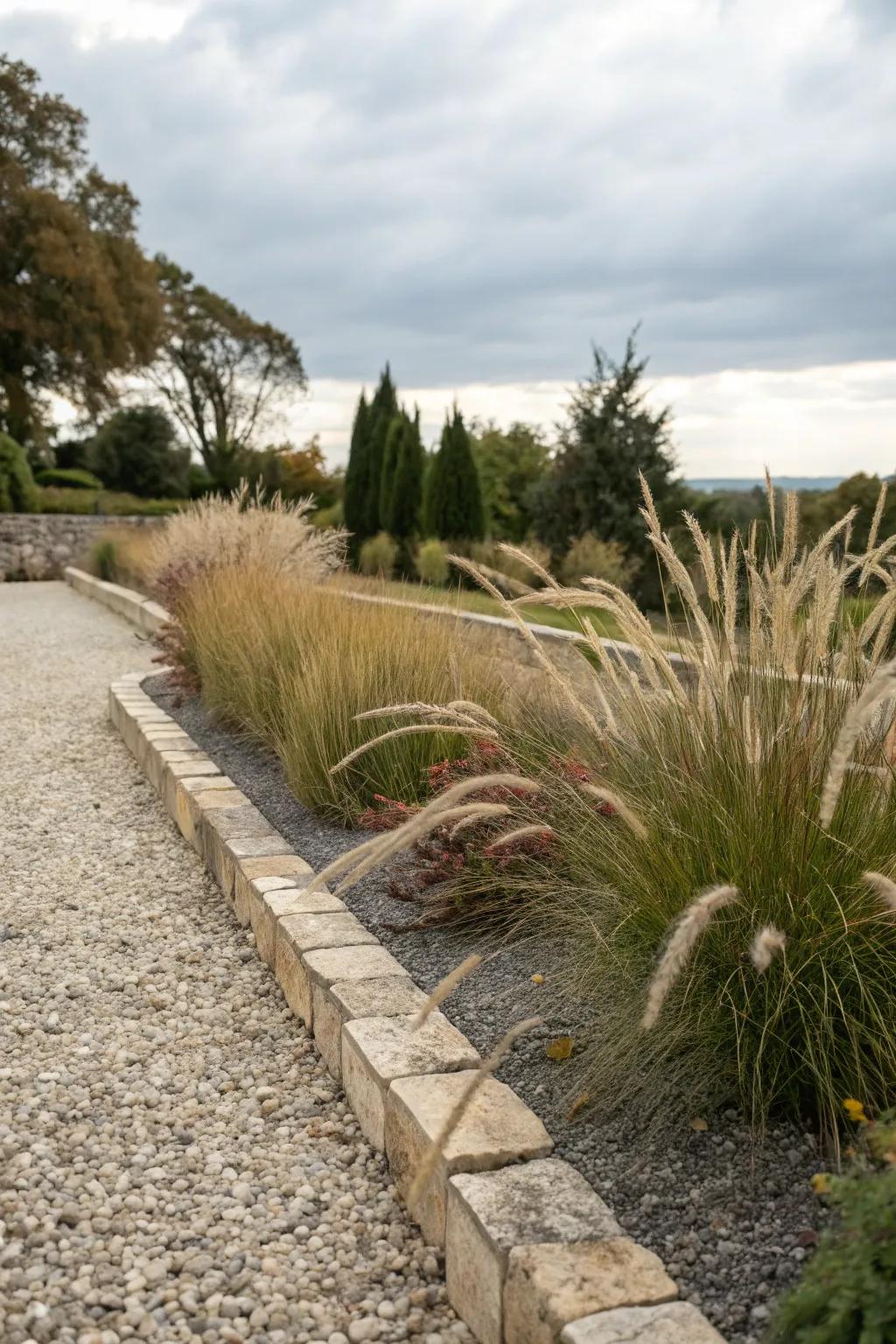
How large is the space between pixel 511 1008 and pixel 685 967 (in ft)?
2.04

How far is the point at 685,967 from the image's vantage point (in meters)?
1.78

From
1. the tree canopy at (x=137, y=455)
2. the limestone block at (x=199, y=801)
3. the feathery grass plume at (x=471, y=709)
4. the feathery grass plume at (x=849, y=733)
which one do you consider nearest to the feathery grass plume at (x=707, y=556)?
the feathery grass plume at (x=471, y=709)

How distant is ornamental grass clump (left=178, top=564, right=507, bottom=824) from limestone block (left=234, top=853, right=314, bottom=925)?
30cm

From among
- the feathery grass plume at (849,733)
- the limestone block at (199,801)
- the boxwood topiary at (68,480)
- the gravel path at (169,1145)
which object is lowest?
the gravel path at (169,1145)

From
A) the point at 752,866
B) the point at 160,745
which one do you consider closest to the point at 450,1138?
the point at 752,866

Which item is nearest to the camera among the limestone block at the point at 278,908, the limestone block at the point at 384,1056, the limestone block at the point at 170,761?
the limestone block at the point at 384,1056

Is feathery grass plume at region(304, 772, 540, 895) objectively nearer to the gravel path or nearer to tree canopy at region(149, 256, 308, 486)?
the gravel path

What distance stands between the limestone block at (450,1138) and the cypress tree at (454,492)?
1150cm

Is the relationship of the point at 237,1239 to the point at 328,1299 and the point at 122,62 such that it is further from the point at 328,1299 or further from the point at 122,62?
the point at 122,62

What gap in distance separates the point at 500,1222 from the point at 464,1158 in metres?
0.16

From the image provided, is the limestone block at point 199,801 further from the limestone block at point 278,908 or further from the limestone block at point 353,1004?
the limestone block at point 353,1004

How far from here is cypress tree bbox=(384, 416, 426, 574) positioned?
46.2ft

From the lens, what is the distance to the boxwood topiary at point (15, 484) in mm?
17906

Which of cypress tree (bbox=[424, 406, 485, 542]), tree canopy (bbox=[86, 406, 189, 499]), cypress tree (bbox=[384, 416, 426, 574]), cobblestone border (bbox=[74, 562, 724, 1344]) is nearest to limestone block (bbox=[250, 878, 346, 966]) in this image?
cobblestone border (bbox=[74, 562, 724, 1344])
